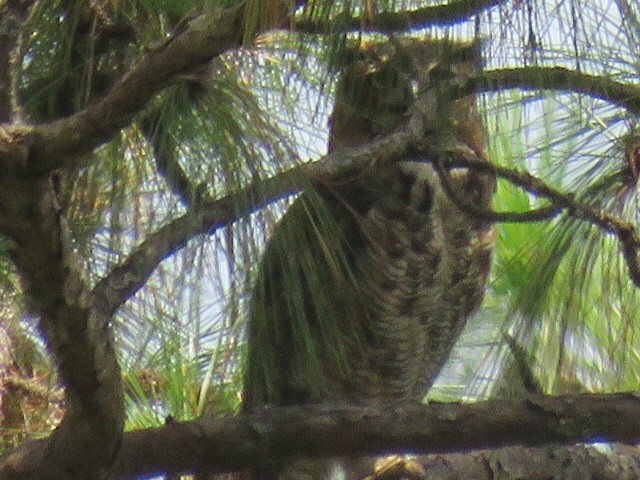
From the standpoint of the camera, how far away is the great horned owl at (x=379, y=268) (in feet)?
5.09

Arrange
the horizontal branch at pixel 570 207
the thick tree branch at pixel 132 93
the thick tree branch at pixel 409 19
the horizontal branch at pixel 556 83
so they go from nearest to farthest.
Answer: the thick tree branch at pixel 132 93 < the thick tree branch at pixel 409 19 < the horizontal branch at pixel 556 83 < the horizontal branch at pixel 570 207

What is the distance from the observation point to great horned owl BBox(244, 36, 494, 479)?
155cm

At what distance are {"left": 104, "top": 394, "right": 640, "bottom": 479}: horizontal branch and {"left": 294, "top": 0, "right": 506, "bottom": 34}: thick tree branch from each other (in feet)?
1.57

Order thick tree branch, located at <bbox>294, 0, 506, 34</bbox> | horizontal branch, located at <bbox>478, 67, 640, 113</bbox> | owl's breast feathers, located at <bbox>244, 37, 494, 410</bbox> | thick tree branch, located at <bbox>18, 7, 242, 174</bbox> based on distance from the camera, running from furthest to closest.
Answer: owl's breast feathers, located at <bbox>244, 37, 494, 410</bbox> < horizontal branch, located at <bbox>478, 67, 640, 113</bbox> < thick tree branch, located at <bbox>294, 0, 506, 34</bbox> < thick tree branch, located at <bbox>18, 7, 242, 174</bbox>

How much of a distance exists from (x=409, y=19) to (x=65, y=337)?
0.45 metres

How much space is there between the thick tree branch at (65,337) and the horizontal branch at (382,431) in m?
0.13

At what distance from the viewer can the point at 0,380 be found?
1.79m

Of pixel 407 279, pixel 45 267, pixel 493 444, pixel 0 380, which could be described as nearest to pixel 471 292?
pixel 407 279

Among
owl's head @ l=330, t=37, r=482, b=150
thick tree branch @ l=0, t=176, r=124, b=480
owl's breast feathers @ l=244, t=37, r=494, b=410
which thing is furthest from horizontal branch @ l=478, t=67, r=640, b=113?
thick tree branch @ l=0, t=176, r=124, b=480

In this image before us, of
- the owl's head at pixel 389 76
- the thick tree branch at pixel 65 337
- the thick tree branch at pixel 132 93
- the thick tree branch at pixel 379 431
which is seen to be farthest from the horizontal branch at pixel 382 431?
the thick tree branch at pixel 132 93

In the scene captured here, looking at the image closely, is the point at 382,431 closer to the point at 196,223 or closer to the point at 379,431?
the point at 379,431

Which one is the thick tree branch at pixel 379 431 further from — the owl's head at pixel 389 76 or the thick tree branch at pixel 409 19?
the thick tree branch at pixel 409 19

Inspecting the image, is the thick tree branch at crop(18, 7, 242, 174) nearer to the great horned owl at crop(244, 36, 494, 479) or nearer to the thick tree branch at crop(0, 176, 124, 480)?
the thick tree branch at crop(0, 176, 124, 480)

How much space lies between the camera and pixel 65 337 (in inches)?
45.9
